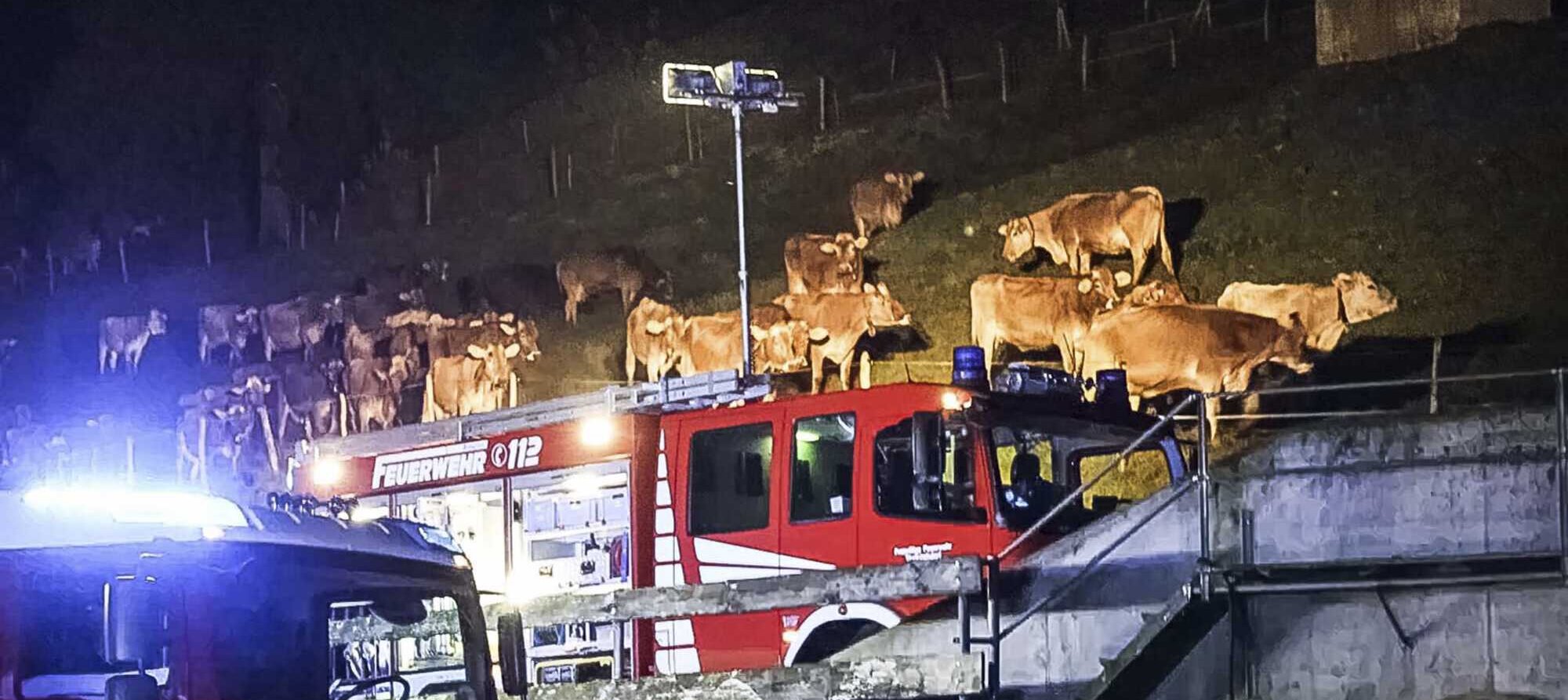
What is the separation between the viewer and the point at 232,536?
740 centimetres

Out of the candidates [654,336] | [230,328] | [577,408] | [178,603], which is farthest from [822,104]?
[178,603]

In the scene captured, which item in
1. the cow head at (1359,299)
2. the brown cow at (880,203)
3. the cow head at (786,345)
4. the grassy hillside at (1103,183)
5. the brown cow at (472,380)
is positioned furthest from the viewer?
the brown cow at (472,380)

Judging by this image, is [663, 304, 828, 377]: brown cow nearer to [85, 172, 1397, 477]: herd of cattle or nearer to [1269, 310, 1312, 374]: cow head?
[85, 172, 1397, 477]: herd of cattle

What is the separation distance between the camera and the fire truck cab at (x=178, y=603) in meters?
7.04

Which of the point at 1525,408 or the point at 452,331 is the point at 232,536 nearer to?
the point at 1525,408

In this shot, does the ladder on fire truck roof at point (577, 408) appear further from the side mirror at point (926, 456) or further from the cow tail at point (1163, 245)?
the cow tail at point (1163, 245)

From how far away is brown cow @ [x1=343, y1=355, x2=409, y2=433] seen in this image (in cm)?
4069

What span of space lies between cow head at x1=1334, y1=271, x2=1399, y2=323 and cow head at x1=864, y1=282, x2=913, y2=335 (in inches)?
274

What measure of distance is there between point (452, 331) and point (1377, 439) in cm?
3000

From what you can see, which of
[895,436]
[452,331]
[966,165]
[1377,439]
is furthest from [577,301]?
[1377,439]

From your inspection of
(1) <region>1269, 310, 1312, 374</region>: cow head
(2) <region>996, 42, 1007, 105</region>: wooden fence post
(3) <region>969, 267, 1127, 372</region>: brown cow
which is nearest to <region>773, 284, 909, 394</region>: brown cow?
(3) <region>969, 267, 1127, 372</region>: brown cow

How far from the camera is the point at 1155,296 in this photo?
1009 inches

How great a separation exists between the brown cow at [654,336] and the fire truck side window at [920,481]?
19.5 m

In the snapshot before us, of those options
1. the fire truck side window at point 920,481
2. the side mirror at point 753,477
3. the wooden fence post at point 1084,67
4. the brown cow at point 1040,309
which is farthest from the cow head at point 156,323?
the fire truck side window at point 920,481
